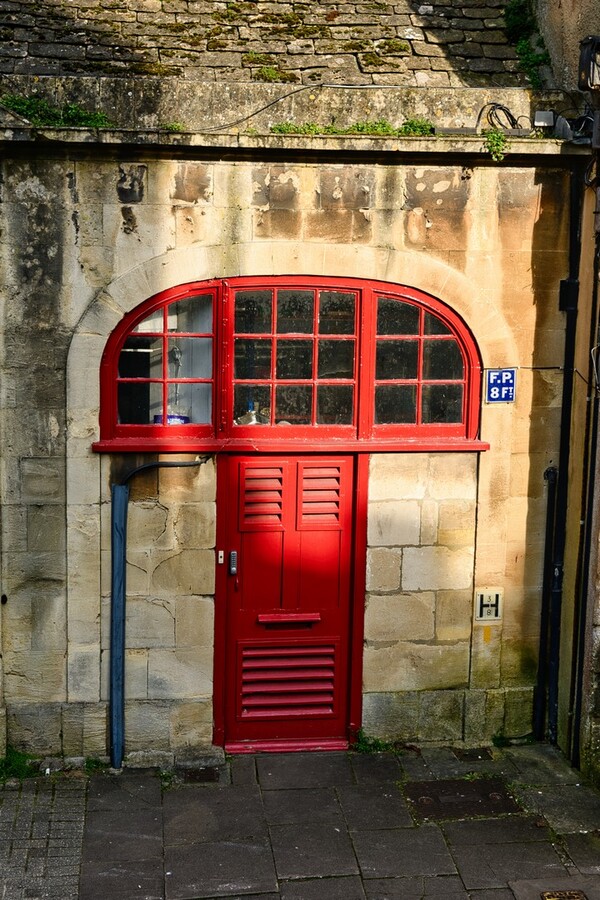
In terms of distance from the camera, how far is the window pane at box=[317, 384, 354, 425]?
8133 millimetres

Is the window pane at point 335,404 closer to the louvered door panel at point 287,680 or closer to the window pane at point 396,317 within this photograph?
the window pane at point 396,317

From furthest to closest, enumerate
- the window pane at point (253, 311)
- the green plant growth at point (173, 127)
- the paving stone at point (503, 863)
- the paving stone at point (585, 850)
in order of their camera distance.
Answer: the window pane at point (253, 311) < the green plant growth at point (173, 127) < the paving stone at point (585, 850) < the paving stone at point (503, 863)

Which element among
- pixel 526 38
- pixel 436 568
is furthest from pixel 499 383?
pixel 526 38

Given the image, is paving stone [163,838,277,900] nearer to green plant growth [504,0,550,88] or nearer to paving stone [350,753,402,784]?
paving stone [350,753,402,784]

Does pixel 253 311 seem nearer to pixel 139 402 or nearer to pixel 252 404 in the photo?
pixel 252 404

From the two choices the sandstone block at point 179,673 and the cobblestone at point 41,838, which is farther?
the sandstone block at point 179,673

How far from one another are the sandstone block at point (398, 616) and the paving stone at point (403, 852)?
1568 mm

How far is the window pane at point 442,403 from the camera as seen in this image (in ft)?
27.0

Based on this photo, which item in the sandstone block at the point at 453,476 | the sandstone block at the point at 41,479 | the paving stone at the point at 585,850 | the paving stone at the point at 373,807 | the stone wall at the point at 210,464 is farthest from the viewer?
the sandstone block at the point at 453,476

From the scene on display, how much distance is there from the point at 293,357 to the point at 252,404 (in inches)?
18.7

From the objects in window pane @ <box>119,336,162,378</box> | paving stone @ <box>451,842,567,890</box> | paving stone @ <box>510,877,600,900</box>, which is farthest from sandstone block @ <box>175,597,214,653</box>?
paving stone @ <box>510,877,600,900</box>

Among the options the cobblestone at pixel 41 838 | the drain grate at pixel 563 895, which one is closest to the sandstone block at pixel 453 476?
the drain grate at pixel 563 895

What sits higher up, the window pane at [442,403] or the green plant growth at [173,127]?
the green plant growth at [173,127]

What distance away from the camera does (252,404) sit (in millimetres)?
8094
